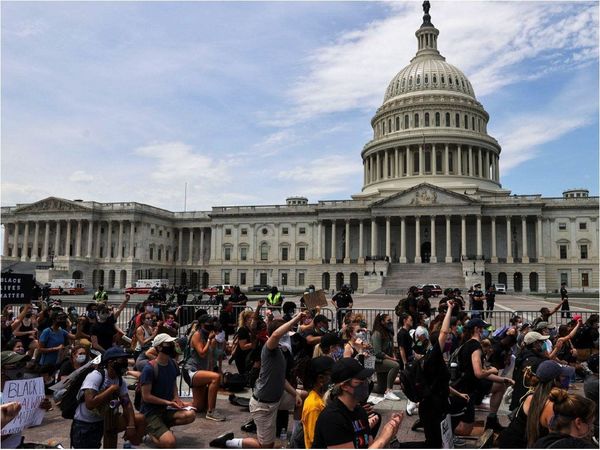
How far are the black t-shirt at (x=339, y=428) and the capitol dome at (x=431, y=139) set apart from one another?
87226mm

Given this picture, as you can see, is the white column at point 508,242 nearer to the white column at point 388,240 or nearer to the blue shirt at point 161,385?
the white column at point 388,240

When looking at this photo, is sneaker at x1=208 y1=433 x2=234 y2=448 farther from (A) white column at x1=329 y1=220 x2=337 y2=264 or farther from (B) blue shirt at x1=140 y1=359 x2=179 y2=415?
(A) white column at x1=329 y1=220 x2=337 y2=264

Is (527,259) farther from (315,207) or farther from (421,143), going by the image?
(315,207)

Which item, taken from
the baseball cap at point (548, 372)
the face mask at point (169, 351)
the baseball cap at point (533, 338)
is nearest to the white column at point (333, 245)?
the baseball cap at point (533, 338)

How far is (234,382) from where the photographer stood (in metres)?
13.6

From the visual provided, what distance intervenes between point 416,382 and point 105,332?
8608 mm

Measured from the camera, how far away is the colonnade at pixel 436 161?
94.8m

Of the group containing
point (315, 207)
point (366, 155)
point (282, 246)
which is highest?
point (366, 155)

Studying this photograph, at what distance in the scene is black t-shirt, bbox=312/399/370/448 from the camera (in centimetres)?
525

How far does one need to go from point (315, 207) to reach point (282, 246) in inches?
360

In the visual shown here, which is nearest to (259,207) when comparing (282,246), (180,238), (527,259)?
(282,246)

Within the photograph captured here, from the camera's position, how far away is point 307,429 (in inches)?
254

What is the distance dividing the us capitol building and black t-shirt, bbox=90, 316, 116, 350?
60513 mm

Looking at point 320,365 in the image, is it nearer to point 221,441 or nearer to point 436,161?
point 221,441
